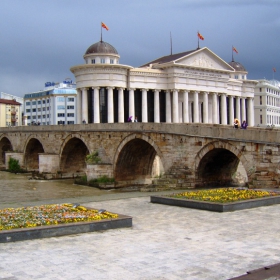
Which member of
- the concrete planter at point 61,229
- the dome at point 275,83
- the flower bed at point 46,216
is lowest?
the concrete planter at point 61,229

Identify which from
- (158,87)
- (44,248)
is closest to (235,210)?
(44,248)

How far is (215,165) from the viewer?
25.2 meters

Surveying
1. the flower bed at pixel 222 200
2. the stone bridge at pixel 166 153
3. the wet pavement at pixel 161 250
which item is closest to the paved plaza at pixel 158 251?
the wet pavement at pixel 161 250

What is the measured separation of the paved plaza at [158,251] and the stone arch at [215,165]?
400 inches

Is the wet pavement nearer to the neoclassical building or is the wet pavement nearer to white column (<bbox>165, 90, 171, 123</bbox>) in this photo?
the neoclassical building

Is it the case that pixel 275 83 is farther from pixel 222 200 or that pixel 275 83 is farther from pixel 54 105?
pixel 222 200

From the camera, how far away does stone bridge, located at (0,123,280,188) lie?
804 inches

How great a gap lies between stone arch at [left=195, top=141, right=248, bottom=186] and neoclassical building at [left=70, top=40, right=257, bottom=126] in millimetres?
28450

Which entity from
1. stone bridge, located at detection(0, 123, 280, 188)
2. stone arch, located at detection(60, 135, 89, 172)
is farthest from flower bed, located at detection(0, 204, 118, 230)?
stone arch, located at detection(60, 135, 89, 172)

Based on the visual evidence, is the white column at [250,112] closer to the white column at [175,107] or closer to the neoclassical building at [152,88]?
the neoclassical building at [152,88]

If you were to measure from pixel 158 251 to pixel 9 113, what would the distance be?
85039 millimetres

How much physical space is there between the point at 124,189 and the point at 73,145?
29.8ft

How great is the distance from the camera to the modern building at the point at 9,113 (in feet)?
289

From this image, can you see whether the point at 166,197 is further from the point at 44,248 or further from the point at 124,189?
the point at 124,189
